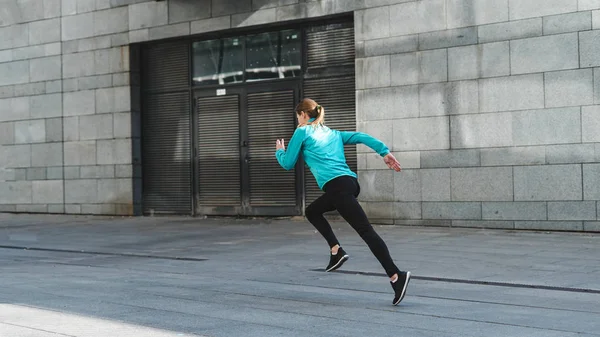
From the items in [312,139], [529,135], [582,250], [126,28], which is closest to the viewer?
[312,139]

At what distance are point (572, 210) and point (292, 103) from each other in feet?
19.7

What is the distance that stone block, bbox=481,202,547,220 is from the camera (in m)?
13.8

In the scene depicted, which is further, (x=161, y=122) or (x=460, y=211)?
(x=161, y=122)

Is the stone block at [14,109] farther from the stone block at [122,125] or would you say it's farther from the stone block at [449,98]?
the stone block at [449,98]

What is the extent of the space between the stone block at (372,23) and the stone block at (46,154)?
8.20 m

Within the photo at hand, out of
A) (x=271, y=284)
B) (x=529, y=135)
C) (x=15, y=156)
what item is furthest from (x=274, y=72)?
(x=271, y=284)

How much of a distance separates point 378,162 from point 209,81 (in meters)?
4.69

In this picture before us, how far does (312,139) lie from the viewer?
8031mm

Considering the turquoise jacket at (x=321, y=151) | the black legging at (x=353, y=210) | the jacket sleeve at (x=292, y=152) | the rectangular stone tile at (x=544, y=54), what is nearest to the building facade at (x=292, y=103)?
the rectangular stone tile at (x=544, y=54)

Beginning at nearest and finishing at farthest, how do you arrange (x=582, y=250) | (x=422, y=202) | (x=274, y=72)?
(x=582, y=250), (x=422, y=202), (x=274, y=72)

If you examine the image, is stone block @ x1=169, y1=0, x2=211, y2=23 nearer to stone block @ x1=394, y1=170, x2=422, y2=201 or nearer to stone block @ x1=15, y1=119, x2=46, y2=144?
stone block @ x1=15, y1=119, x2=46, y2=144

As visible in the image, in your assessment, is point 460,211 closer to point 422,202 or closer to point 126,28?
point 422,202

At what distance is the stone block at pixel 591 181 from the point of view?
523 inches

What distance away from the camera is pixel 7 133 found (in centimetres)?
2098
